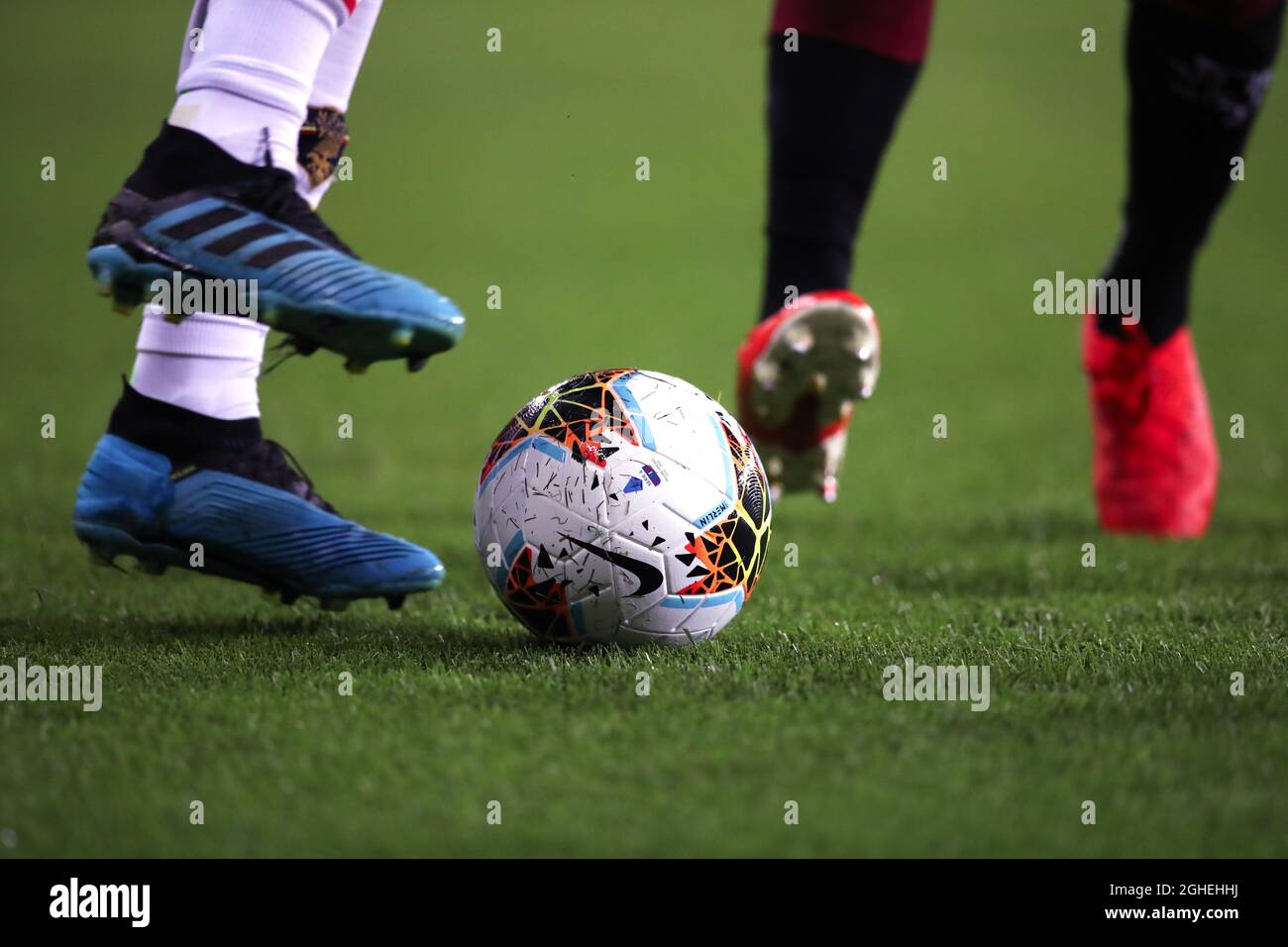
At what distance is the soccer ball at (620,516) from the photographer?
1717 mm

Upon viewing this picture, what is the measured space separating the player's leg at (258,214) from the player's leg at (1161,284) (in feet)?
5.95

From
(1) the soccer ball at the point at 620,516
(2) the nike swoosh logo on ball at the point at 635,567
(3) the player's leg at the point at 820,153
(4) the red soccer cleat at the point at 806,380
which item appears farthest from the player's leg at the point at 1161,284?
(2) the nike swoosh logo on ball at the point at 635,567

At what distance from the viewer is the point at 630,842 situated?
116 cm

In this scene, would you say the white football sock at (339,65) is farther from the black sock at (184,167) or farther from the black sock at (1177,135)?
the black sock at (1177,135)

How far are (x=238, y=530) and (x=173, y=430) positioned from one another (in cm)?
18

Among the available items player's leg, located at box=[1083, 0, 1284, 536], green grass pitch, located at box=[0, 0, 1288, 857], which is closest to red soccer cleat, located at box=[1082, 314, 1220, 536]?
player's leg, located at box=[1083, 0, 1284, 536]

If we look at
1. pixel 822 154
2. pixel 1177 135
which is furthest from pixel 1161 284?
pixel 822 154

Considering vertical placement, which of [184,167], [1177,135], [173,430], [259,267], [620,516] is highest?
→ [1177,135]

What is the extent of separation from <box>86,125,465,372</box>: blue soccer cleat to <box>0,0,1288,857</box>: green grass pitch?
16.0 inches

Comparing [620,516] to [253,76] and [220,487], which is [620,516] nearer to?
[220,487]

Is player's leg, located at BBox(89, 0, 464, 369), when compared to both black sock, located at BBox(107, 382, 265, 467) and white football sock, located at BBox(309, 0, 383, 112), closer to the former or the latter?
white football sock, located at BBox(309, 0, 383, 112)

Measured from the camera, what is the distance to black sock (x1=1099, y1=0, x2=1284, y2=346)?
2789 millimetres

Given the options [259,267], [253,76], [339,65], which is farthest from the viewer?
[339,65]

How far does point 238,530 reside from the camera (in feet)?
6.23
